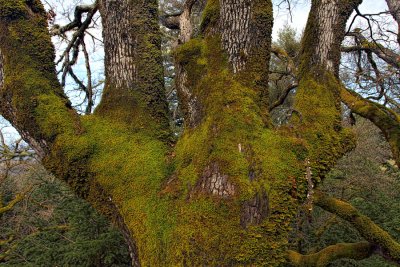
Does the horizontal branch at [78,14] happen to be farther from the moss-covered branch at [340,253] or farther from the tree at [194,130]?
the moss-covered branch at [340,253]

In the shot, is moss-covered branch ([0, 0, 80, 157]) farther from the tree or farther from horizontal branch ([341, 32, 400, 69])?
horizontal branch ([341, 32, 400, 69])

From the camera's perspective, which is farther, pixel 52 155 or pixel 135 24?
pixel 135 24

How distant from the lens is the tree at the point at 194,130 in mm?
2357

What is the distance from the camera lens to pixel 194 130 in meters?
2.77

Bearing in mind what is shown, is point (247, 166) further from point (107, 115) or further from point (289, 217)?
point (107, 115)

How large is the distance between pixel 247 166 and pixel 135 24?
1.69m

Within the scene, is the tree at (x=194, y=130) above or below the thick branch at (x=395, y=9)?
below

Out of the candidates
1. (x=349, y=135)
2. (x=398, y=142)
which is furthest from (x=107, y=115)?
(x=398, y=142)

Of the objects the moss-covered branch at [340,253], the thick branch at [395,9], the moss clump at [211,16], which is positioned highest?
the thick branch at [395,9]

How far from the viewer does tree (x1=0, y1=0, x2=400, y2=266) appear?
236cm

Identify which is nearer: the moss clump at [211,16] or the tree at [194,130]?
the tree at [194,130]

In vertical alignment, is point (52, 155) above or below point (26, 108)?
below

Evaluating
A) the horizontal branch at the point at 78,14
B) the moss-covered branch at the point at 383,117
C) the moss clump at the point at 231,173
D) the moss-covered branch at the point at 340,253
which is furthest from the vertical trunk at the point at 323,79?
the horizontal branch at the point at 78,14

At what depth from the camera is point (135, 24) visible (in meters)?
3.15
